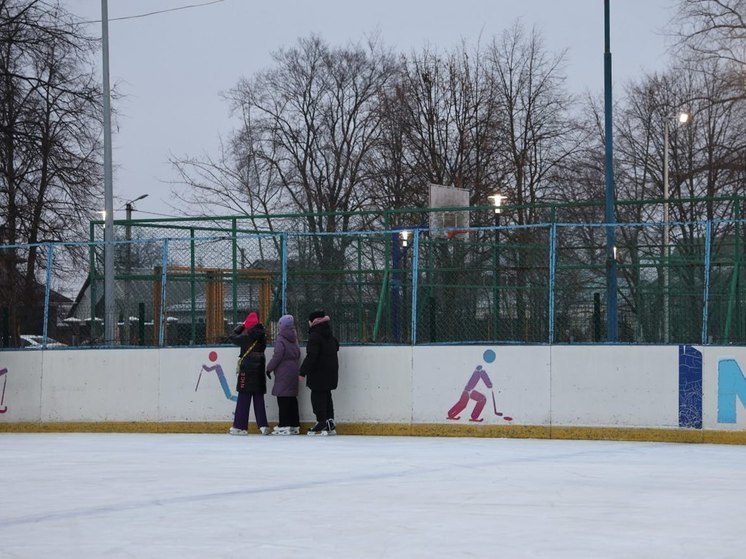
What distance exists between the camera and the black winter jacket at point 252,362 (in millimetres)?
18375

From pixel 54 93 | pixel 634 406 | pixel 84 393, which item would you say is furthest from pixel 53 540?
pixel 54 93

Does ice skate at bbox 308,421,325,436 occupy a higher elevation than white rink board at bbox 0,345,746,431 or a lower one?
lower

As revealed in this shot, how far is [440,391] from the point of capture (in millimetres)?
17938

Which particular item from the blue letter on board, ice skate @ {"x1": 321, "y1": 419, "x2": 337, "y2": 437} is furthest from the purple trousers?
the blue letter on board

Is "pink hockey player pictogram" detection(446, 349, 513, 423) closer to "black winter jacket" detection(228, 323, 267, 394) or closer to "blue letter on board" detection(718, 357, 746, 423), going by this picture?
"black winter jacket" detection(228, 323, 267, 394)

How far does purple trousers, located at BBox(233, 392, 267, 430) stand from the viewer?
60.6 feet

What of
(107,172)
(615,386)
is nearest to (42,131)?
(107,172)

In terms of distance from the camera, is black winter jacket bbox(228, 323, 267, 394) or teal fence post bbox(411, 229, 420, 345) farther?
black winter jacket bbox(228, 323, 267, 394)

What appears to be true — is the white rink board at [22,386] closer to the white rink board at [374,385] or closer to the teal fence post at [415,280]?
the white rink board at [374,385]

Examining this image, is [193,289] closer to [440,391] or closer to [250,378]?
[250,378]

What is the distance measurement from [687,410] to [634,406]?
2.14ft

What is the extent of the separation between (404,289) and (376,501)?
490 inches

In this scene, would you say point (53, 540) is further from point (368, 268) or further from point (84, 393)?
point (368, 268)

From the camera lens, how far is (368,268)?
2319cm
